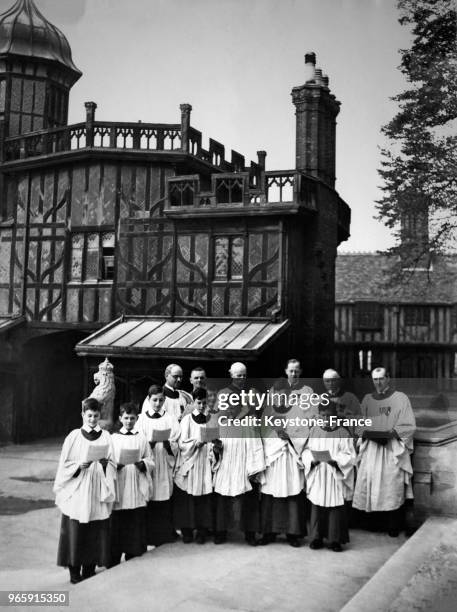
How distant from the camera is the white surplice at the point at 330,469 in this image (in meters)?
7.59

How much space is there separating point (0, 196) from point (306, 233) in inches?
369

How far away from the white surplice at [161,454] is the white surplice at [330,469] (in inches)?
63.4

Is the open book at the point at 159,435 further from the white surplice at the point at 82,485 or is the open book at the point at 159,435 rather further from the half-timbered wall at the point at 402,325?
the half-timbered wall at the point at 402,325

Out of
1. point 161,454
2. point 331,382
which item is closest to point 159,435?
point 161,454

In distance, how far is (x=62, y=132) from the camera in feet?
63.1

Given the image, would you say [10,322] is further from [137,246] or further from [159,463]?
[159,463]

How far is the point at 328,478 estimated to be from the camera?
764 cm

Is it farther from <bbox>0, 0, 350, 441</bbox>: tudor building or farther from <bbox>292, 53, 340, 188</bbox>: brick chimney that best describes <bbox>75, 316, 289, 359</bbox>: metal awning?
<bbox>292, 53, 340, 188</bbox>: brick chimney

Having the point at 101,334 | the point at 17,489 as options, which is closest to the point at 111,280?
the point at 101,334

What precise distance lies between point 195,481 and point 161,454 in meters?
0.52

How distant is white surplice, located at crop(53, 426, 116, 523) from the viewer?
6840 millimetres

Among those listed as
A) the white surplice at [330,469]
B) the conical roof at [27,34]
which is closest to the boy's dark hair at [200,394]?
the white surplice at [330,469]

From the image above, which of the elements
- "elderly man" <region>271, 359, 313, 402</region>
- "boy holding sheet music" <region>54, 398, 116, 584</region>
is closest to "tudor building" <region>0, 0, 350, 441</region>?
"elderly man" <region>271, 359, 313, 402</region>

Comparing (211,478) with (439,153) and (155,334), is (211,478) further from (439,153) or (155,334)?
(439,153)
